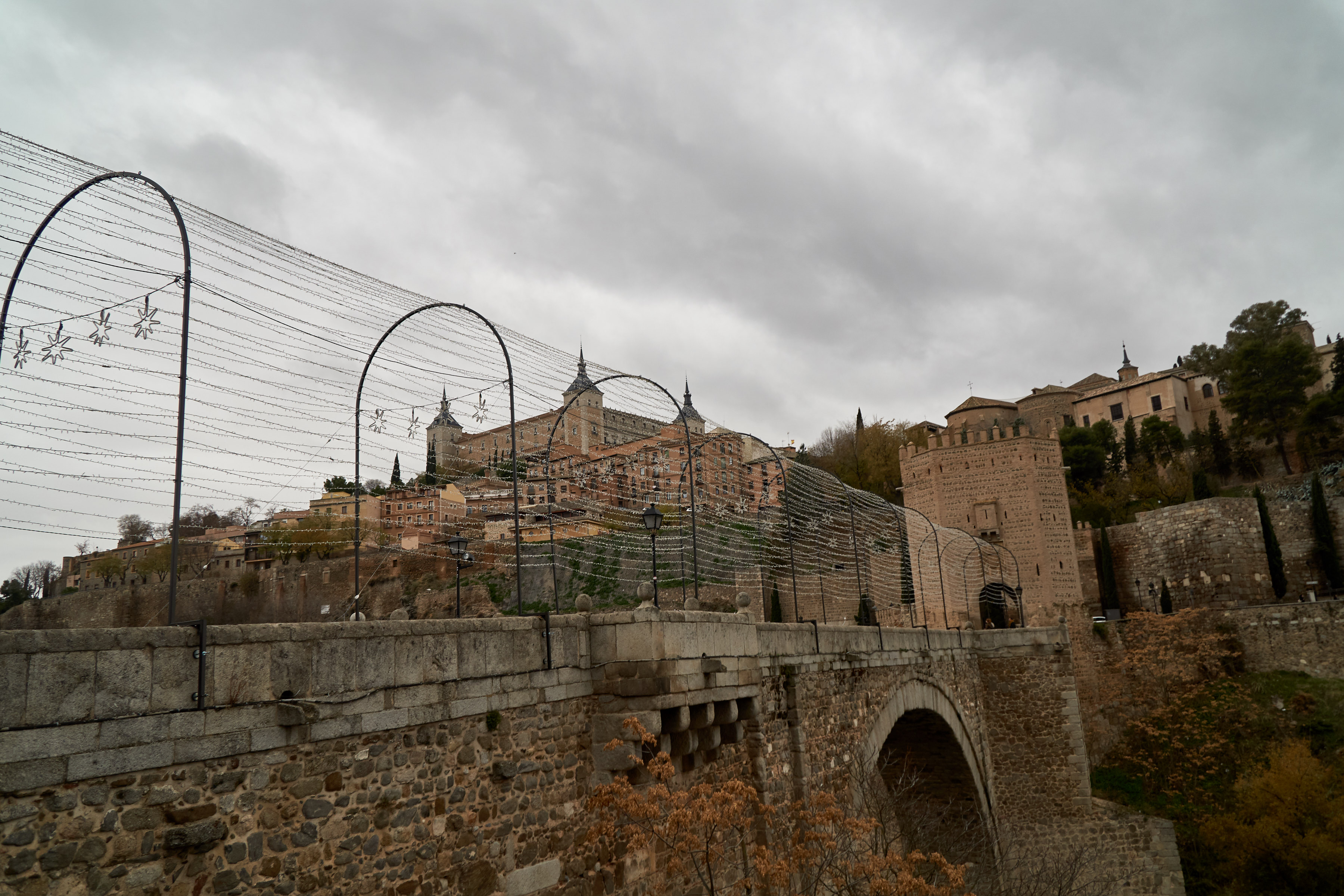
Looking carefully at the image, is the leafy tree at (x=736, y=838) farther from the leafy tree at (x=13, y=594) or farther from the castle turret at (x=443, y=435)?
the leafy tree at (x=13, y=594)

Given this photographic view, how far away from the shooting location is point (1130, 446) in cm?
5619

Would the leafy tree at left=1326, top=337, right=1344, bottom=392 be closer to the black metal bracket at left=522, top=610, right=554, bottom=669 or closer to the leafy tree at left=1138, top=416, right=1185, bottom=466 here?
the leafy tree at left=1138, top=416, right=1185, bottom=466

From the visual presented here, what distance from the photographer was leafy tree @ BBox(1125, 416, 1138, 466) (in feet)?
183

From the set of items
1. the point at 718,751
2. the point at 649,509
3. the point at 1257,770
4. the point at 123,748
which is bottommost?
the point at 1257,770

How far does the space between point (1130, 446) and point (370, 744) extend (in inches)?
2359

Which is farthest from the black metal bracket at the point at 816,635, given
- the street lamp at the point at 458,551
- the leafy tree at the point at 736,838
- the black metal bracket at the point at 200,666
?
the black metal bracket at the point at 200,666

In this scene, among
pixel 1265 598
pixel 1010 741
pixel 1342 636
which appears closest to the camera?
pixel 1010 741

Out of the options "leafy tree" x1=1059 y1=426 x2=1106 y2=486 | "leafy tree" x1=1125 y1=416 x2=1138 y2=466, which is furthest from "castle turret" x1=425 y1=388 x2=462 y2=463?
"leafy tree" x1=1125 y1=416 x2=1138 y2=466

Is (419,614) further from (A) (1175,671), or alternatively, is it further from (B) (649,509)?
(B) (649,509)

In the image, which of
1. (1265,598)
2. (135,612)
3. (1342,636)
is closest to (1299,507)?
(1265,598)

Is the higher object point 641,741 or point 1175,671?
point 641,741

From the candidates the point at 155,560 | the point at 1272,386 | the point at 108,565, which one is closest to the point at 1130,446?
the point at 1272,386

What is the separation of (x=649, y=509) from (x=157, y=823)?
5028 mm

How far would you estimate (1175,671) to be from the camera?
30.3 m
